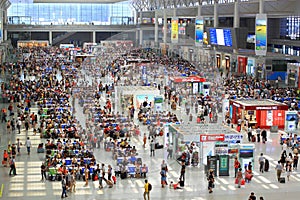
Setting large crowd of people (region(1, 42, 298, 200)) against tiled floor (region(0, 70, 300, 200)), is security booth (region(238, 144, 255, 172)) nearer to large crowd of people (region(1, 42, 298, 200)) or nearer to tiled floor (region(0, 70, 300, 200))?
tiled floor (region(0, 70, 300, 200))

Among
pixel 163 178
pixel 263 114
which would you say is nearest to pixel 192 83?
pixel 263 114

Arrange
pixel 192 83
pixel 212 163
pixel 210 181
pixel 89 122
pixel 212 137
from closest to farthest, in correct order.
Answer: pixel 210 181
pixel 212 163
pixel 212 137
pixel 89 122
pixel 192 83

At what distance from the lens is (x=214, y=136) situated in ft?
82.9

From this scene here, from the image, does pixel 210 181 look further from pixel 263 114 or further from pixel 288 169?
pixel 263 114

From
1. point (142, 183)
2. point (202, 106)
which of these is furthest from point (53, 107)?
point (142, 183)

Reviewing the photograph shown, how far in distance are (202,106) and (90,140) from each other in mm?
14253

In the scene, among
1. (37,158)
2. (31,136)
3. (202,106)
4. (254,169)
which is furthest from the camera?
(202,106)

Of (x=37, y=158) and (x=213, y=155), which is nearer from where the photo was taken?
(x=213, y=155)

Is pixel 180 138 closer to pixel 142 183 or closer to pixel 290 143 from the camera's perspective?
pixel 142 183

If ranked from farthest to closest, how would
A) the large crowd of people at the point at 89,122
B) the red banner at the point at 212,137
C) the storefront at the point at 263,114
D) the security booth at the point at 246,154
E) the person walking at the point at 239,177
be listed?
the storefront at the point at 263,114 < the red banner at the point at 212,137 < the security booth at the point at 246,154 < the large crowd of people at the point at 89,122 < the person walking at the point at 239,177

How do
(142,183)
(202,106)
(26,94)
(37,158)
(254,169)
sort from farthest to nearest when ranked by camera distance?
(26,94) → (202,106) → (37,158) → (254,169) → (142,183)

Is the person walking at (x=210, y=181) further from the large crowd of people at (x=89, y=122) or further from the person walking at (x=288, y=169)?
the person walking at (x=288, y=169)

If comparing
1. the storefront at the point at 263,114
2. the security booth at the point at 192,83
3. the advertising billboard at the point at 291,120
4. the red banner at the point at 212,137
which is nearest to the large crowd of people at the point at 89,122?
the security booth at the point at 192,83

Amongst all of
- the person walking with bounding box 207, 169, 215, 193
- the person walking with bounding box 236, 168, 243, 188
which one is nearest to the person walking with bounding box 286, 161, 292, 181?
the person walking with bounding box 236, 168, 243, 188
